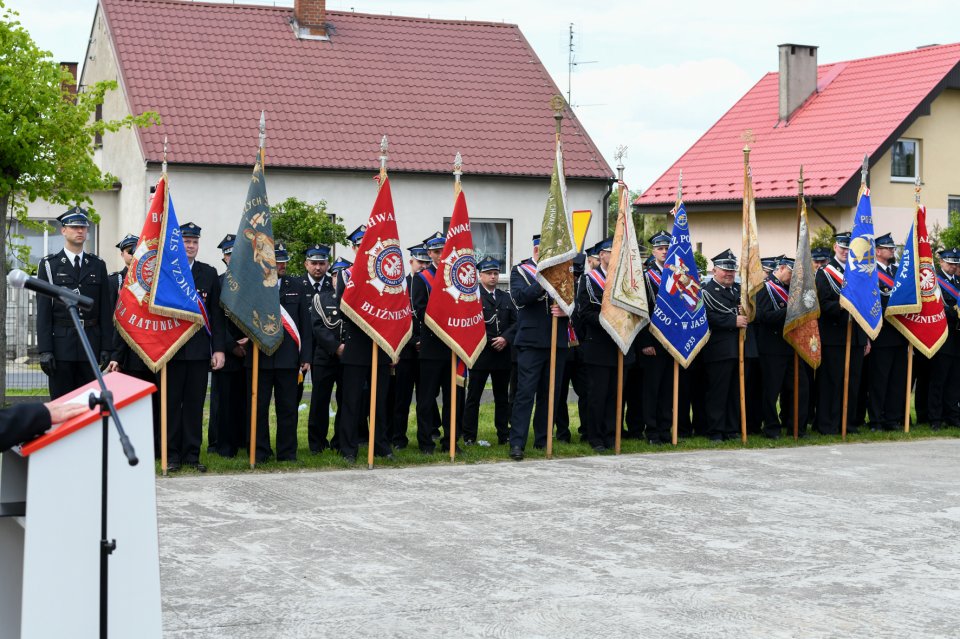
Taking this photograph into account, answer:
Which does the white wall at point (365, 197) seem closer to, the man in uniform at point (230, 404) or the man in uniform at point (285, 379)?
the man in uniform at point (230, 404)

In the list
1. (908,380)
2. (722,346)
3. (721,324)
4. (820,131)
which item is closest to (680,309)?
(721,324)

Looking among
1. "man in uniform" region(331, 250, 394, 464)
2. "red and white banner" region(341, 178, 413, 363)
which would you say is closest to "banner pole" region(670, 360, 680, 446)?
"red and white banner" region(341, 178, 413, 363)

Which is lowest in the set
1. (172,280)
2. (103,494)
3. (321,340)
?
(103,494)

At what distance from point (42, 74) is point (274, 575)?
982 cm

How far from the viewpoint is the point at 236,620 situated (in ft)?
21.2

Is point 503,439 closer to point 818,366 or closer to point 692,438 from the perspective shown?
point 692,438

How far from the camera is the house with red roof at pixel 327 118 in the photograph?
80.6 ft

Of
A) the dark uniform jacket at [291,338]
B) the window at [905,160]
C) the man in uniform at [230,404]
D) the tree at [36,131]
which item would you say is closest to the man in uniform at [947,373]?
the dark uniform jacket at [291,338]

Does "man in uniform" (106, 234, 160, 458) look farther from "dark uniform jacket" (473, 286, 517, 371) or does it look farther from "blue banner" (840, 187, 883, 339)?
"blue banner" (840, 187, 883, 339)

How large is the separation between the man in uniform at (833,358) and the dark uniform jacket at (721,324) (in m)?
1.17

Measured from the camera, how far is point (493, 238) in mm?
26422

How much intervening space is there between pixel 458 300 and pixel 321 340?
1.33 m

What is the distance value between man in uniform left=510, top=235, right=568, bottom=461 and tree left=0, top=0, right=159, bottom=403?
6.05 m

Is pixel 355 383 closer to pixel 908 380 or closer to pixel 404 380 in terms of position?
pixel 404 380
